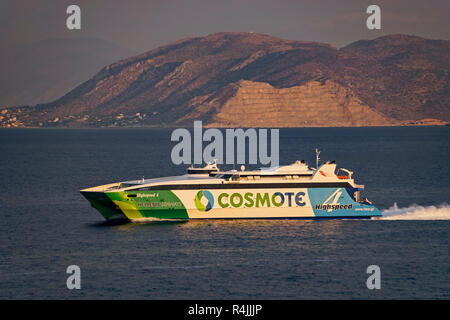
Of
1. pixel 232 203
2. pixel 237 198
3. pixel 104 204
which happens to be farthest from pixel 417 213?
pixel 104 204

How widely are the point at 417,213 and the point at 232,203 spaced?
58.9ft

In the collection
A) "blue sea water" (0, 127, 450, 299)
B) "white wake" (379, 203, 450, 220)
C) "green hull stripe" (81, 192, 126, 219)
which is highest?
"green hull stripe" (81, 192, 126, 219)

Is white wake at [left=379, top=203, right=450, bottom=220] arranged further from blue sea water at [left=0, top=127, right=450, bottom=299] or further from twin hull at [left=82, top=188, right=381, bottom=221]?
twin hull at [left=82, top=188, right=381, bottom=221]

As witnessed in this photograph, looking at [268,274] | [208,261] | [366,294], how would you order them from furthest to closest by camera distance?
[208,261]
[268,274]
[366,294]

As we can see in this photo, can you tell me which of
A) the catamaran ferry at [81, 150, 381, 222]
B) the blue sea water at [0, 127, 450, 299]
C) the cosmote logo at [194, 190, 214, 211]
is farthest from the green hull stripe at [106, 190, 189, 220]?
the cosmote logo at [194, 190, 214, 211]

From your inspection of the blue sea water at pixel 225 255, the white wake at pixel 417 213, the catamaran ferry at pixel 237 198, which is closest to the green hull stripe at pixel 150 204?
the catamaran ferry at pixel 237 198

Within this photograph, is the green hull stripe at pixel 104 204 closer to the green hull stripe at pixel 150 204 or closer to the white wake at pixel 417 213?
the green hull stripe at pixel 150 204

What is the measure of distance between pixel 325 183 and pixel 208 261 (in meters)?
17.1

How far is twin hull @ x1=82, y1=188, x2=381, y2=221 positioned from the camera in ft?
208

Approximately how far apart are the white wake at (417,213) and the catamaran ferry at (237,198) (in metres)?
4.11

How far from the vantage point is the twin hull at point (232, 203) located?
2491 inches
